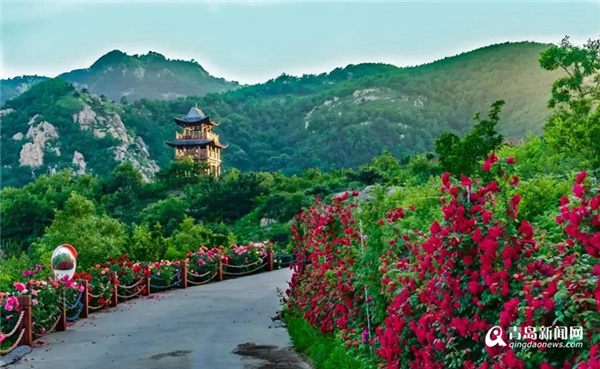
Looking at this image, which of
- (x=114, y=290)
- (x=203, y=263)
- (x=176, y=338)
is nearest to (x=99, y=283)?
(x=114, y=290)

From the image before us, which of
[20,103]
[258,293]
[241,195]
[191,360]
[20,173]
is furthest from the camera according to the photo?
[20,103]

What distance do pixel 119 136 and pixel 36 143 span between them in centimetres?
1234

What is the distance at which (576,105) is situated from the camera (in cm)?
2878

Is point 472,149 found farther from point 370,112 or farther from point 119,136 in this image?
point 370,112

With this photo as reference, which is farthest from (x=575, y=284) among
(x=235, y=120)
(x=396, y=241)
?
(x=235, y=120)

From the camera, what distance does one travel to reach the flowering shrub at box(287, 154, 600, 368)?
398 cm

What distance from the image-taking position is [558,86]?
1218 inches

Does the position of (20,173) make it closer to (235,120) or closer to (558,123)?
(235,120)

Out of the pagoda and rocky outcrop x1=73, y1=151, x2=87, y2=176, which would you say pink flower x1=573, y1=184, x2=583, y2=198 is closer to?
the pagoda

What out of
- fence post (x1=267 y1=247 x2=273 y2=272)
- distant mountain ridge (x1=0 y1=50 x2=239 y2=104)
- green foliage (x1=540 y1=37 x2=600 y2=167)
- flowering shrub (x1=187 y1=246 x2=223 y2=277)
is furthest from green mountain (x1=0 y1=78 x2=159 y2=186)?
flowering shrub (x1=187 y1=246 x2=223 y2=277)

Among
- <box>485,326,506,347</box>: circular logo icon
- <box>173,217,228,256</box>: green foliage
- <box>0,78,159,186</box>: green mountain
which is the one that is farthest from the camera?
<box>0,78,159,186</box>: green mountain

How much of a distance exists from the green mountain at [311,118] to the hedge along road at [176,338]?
81823mm

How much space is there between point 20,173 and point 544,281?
352 feet

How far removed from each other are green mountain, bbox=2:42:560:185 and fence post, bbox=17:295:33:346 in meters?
86.9
